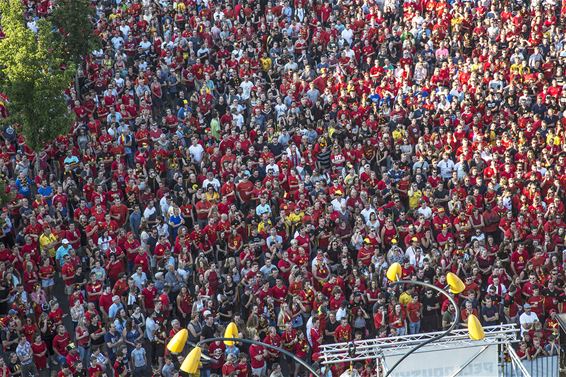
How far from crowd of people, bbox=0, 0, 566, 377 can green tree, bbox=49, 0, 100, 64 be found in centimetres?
97

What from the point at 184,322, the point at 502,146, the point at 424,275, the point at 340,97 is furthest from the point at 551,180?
the point at 184,322

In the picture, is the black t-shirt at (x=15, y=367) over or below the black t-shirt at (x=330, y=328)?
below

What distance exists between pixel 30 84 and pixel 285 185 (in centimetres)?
601

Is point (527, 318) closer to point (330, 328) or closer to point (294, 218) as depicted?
point (330, 328)

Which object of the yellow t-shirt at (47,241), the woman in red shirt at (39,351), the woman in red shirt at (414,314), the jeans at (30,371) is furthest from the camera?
the yellow t-shirt at (47,241)

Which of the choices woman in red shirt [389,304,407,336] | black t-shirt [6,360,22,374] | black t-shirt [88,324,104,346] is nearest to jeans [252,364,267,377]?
woman in red shirt [389,304,407,336]

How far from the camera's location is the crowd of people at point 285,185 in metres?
22.4

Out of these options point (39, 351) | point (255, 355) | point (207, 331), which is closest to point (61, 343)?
point (39, 351)

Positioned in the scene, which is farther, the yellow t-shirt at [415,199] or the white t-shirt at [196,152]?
the white t-shirt at [196,152]

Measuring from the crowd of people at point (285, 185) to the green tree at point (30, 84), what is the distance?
3.06 ft

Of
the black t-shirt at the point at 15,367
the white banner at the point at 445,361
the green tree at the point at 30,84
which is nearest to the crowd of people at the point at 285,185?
the black t-shirt at the point at 15,367

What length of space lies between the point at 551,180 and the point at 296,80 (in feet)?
24.8

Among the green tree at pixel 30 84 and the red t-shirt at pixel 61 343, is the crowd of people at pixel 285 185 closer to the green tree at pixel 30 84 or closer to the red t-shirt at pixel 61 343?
the red t-shirt at pixel 61 343

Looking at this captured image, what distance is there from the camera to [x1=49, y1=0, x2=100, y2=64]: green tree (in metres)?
29.1
